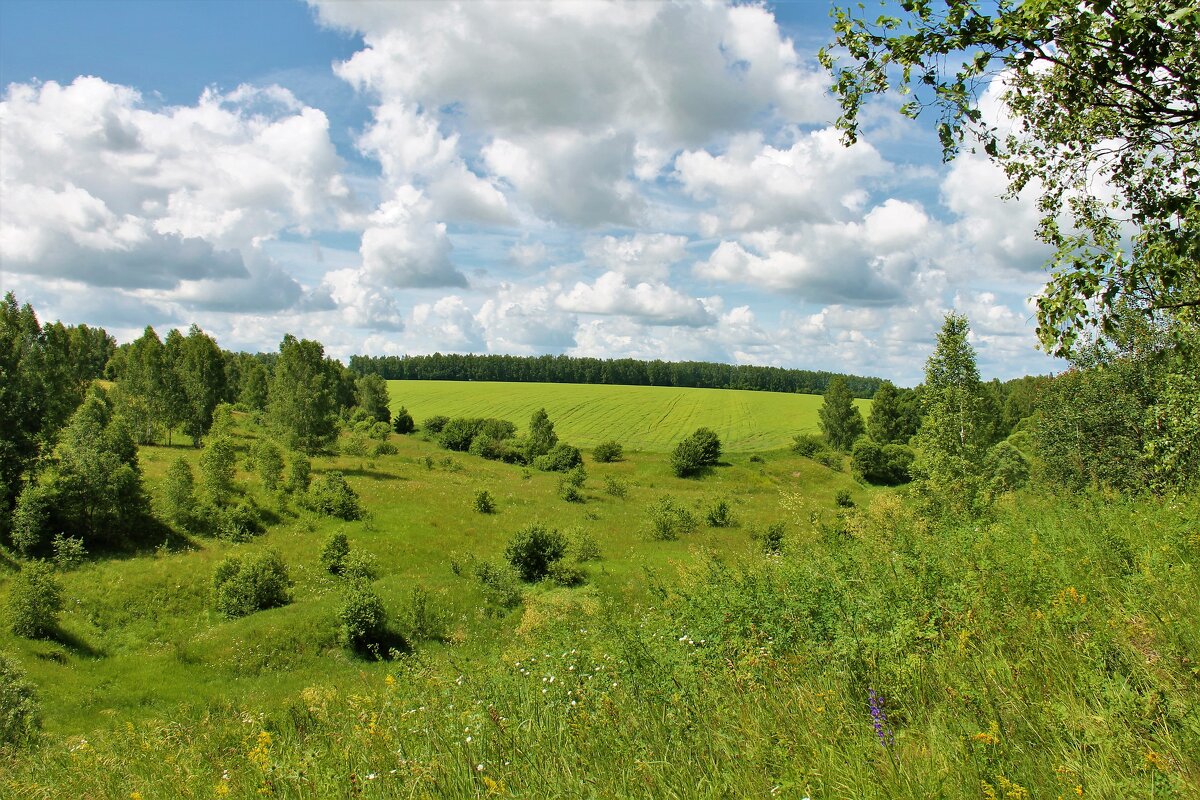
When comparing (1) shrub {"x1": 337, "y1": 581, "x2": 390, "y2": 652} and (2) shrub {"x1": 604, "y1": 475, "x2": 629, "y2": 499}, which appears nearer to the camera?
(1) shrub {"x1": 337, "y1": 581, "x2": 390, "y2": 652}

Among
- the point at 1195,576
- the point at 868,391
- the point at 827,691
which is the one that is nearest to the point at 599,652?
the point at 827,691

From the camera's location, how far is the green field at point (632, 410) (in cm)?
9281

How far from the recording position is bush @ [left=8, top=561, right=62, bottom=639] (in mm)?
17812

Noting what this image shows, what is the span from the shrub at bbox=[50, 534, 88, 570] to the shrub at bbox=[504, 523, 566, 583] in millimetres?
16459

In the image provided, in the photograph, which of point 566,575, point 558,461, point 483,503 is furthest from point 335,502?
point 558,461

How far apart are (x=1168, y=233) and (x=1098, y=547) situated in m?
3.49

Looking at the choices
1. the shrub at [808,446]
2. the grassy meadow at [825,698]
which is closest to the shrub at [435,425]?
the shrub at [808,446]

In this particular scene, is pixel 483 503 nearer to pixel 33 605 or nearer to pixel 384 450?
pixel 33 605

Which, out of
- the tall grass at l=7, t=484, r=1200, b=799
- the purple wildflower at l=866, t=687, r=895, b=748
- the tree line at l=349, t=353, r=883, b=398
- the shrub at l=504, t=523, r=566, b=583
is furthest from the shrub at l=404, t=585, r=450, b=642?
the tree line at l=349, t=353, r=883, b=398

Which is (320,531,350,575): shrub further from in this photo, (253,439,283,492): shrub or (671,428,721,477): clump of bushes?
(671,428,721,477): clump of bushes

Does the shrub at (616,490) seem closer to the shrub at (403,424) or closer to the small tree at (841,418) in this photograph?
the small tree at (841,418)

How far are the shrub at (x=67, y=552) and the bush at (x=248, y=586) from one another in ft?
17.6

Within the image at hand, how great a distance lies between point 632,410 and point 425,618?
310ft

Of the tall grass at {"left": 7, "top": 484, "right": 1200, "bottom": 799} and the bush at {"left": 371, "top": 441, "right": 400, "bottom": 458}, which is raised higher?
the tall grass at {"left": 7, "top": 484, "right": 1200, "bottom": 799}
